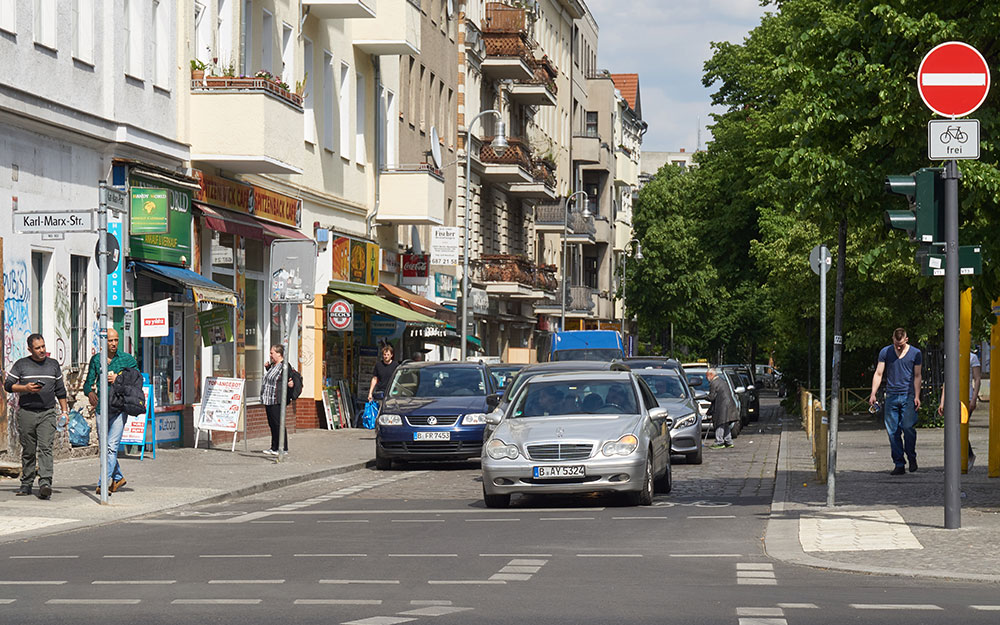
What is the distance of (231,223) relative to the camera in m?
30.2

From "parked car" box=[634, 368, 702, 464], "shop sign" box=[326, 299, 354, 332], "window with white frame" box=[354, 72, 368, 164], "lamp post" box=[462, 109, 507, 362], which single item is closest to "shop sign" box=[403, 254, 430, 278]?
"lamp post" box=[462, 109, 507, 362]

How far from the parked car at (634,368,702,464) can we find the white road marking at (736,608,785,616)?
600 inches

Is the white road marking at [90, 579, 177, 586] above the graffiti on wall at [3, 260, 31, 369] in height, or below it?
below

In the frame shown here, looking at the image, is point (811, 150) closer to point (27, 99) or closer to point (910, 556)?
point (910, 556)

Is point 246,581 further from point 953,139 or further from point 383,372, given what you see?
point 383,372

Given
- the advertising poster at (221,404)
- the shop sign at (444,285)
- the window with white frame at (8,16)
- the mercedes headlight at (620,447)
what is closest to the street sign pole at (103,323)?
the window with white frame at (8,16)

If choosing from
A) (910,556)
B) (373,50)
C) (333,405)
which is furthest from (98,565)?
(373,50)

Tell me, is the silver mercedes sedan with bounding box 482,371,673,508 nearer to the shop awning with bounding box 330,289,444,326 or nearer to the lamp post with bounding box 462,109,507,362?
Answer: the shop awning with bounding box 330,289,444,326

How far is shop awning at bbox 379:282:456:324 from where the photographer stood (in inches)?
1704

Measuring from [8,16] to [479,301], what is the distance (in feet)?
115

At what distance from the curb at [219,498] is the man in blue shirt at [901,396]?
7540 millimetres

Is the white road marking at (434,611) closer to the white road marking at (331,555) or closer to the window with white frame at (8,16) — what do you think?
the white road marking at (331,555)

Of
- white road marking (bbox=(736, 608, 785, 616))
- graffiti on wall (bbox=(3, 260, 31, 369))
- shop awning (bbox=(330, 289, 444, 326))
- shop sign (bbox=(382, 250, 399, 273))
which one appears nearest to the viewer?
white road marking (bbox=(736, 608, 785, 616))

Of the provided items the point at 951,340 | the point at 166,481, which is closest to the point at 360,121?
the point at 166,481
